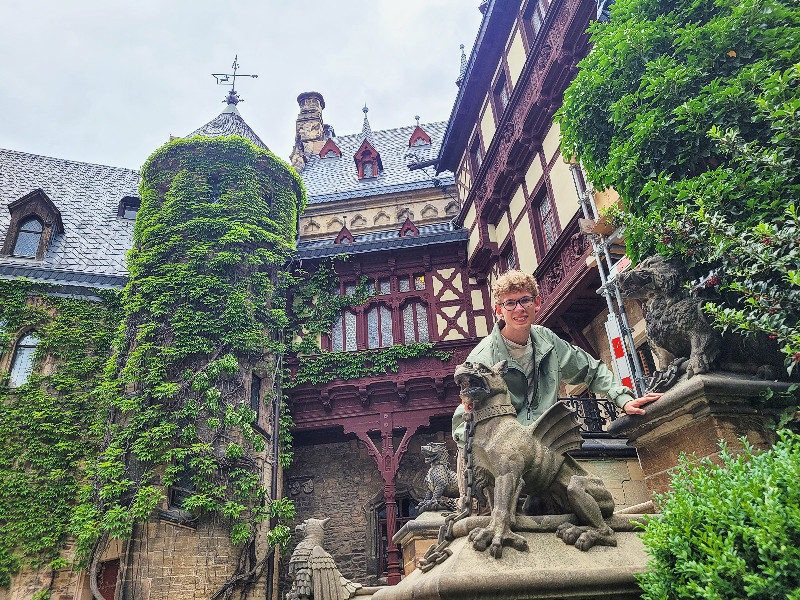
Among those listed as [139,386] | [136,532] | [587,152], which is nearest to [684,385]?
[587,152]

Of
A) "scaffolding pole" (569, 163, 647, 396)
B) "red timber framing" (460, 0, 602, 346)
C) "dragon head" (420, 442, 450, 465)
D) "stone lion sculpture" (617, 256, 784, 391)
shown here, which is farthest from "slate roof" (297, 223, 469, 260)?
"stone lion sculpture" (617, 256, 784, 391)

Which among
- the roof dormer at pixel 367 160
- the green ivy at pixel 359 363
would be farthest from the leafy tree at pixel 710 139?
the roof dormer at pixel 367 160

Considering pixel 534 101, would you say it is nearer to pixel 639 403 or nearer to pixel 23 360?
pixel 639 403

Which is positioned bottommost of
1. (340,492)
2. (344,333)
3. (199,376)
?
(340,492)

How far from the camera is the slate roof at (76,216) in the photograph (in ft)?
52.9

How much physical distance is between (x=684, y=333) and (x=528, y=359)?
1216 mm

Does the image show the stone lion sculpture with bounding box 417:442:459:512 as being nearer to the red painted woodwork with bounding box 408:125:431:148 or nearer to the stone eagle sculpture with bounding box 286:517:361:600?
the stone eagle sculpture with bounding box 286:517:361:600

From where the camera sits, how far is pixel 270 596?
12.8 metres

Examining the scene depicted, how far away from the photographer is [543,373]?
338 centimetres

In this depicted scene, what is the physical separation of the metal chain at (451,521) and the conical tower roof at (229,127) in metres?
17.3

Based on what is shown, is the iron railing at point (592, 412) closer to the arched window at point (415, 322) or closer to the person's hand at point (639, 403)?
the person's hand at point (639, 403)

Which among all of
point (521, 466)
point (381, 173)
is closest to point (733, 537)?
point (521, 466)

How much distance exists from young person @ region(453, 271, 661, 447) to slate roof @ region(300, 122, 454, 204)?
19.3 meters

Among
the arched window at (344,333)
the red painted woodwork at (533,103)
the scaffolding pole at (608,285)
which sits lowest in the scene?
the scaffolding pole at (608,285)
